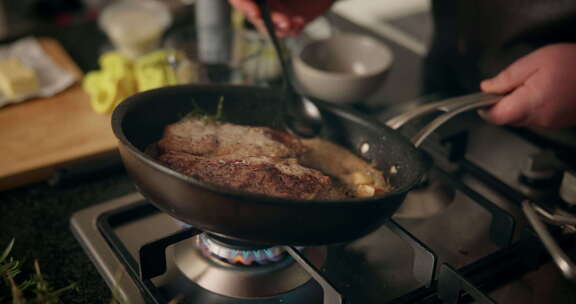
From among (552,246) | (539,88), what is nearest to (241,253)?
(552,246)

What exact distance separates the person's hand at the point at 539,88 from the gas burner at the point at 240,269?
1.18 ft

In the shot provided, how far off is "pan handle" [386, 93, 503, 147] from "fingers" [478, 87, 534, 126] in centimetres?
1

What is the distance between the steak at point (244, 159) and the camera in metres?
0.73

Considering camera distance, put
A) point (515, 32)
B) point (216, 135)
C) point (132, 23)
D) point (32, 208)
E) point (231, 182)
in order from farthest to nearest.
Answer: point (132, 23) → point (515, 32) → point (32, 208) → point (216, 135) → point (231, 182)

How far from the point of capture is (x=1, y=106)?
115 cm

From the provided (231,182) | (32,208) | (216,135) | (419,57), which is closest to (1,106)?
(32,208)

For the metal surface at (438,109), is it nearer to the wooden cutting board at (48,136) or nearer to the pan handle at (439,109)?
the pan handle at (439,109)

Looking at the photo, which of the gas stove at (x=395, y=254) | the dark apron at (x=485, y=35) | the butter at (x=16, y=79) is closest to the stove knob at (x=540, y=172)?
the gas stove at (x=395, y=254)

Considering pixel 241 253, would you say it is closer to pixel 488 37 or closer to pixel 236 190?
pixel 236 190

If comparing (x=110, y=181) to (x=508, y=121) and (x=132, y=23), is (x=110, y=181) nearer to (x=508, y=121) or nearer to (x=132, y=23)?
(x=132, y=23)

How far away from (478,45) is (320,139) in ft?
1.39

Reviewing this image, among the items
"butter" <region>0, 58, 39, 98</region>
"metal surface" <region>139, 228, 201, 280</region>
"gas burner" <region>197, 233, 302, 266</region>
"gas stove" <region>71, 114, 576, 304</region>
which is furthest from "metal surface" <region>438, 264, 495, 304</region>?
"butter" <region>0, 58, 39, 98</region>

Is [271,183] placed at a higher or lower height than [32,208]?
higher

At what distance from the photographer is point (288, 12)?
111cm
